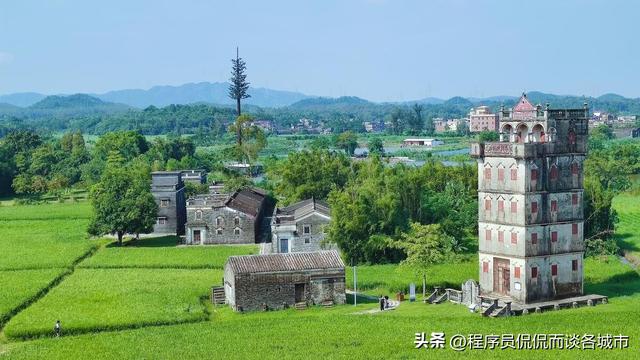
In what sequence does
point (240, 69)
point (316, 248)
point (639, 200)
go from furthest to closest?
point (240, 69)
point (639, 200)
point (316, 248)

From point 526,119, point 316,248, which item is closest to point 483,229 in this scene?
point 526,119

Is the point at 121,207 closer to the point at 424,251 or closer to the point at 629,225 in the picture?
the point at 424,251

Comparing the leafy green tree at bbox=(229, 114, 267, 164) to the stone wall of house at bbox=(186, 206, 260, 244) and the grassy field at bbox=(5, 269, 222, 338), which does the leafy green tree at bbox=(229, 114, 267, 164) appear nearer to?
the stone wall of house at bbox=(186, 206, 260, 244)

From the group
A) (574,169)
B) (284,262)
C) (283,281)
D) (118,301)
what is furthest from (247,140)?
(574,169)

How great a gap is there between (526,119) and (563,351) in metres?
14.9

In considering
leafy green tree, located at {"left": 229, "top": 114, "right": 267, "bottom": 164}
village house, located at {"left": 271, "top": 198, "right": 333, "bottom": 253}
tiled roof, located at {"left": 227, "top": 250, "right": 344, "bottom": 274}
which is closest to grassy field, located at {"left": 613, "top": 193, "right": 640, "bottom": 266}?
village house, located at {"left": 271, "top": 198, "right": 333, "bottom": 253}

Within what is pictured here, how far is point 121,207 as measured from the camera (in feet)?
244

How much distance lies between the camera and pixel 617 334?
3953cm

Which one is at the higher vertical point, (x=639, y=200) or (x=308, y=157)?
(x=308, y=157)

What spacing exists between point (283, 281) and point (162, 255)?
2178 centimetres

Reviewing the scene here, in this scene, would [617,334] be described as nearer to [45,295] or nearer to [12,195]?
[45,295]

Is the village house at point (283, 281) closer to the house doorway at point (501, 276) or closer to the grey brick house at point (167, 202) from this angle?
the house doorway at point (501, 276)

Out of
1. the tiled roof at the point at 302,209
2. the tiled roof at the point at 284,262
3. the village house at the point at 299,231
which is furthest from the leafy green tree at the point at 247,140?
the tiled roof at the point at 284,262

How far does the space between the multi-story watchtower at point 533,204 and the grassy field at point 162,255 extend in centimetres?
2278
